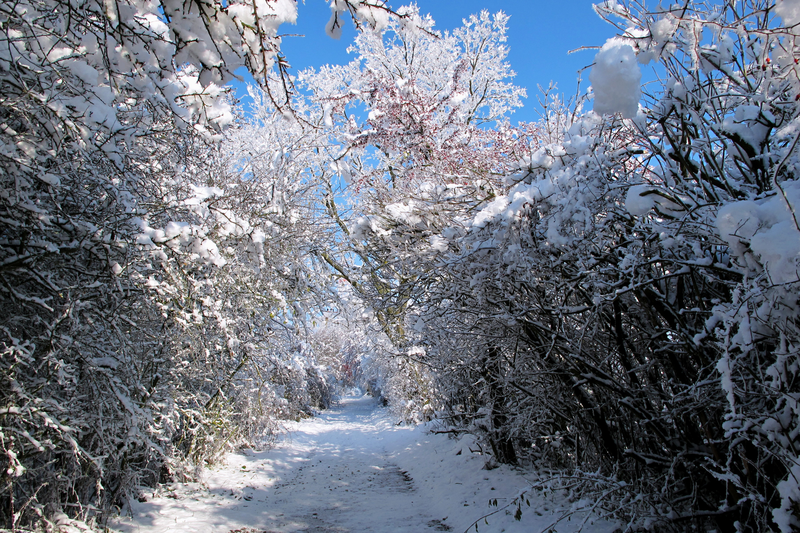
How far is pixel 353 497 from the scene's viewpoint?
652 cm

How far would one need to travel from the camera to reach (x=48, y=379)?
126 inches

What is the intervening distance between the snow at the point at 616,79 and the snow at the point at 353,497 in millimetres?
2834

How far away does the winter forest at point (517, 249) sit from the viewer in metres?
2.00

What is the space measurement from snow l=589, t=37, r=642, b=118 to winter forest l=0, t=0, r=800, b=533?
13mm

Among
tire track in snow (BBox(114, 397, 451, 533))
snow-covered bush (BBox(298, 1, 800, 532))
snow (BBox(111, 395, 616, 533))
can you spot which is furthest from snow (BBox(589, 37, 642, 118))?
tire track in snow (BBox(114, 397, 451, 533))

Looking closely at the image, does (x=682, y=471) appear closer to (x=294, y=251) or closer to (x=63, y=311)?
(x=63, y=311)

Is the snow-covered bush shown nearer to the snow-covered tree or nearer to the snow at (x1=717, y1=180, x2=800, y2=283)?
the snow at (x1=717, y1=180, x2=800, y2=283)

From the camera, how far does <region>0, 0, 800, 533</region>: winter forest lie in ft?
6.57

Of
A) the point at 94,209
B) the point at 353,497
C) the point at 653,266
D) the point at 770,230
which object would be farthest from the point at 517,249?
the point at 353,497

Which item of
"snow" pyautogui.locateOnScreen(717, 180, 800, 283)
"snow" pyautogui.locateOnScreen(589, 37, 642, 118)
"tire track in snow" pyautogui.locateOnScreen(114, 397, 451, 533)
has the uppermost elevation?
"snow" pyautogui.locateOnScreen(589, 37, 642, 118)

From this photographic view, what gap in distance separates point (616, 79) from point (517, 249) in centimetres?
138

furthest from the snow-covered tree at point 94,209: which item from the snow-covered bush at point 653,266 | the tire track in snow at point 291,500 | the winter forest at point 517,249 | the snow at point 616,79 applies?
the snow-covered bush at point 653,266

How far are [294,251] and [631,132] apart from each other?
5.97 meters

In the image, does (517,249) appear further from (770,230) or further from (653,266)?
(770,230)
